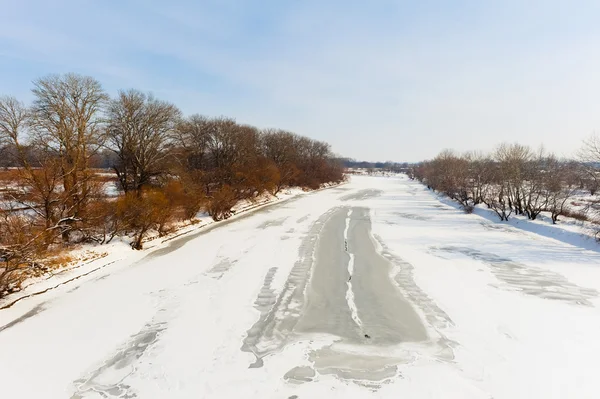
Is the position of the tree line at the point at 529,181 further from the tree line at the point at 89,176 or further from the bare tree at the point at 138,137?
the bare tree at the point at 138,137

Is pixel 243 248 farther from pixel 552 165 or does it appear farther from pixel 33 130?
pixel 552 165

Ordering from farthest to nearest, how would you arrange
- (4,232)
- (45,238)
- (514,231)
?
1. (514,231)
2. (45,238)
3. (4,232)

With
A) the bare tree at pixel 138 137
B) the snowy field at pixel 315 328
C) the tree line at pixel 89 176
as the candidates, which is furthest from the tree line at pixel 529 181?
the bare tree at pixel 138 137

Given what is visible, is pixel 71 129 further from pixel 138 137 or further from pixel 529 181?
pixel 529 181

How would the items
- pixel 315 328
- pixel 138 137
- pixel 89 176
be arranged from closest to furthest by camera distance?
pixel 315 328, pixel 89 176, pixel 138 137

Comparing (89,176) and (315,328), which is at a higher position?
(89,176)

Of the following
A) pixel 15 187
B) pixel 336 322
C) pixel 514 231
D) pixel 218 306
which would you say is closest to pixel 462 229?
pixel 514 231

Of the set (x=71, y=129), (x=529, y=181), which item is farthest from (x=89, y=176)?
(x=529, y=181)

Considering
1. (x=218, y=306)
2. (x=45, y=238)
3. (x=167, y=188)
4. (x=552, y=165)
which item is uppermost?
(x=552, y=165)

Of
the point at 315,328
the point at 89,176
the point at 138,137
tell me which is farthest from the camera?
the point at 138,137
